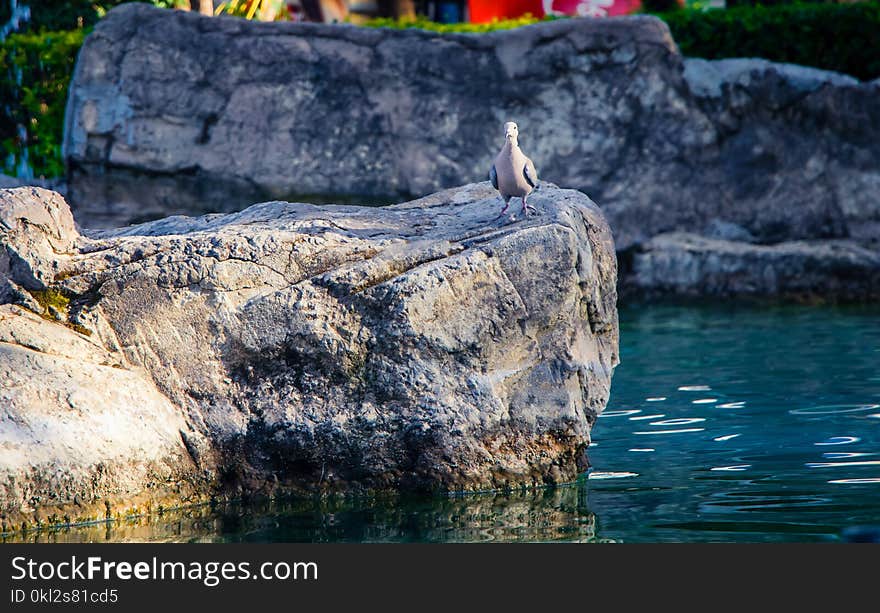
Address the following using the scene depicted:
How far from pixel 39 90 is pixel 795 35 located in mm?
7332

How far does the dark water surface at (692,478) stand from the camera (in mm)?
4738

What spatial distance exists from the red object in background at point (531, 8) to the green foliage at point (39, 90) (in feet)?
35.8

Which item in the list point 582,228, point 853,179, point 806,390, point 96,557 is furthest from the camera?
point 853,179

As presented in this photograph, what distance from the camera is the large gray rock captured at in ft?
37.0

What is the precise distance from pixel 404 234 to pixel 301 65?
6.08 m

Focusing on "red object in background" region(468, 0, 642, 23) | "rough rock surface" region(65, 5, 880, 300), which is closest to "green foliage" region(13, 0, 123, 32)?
"rough rock surface" region(65, 5, 880, 300)

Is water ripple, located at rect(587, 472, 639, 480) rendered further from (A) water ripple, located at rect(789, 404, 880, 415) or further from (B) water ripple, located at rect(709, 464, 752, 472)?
(A) water ripple, located at rect(789, 404, 880, 415)

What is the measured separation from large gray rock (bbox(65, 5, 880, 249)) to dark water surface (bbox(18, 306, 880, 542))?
3.08 meters

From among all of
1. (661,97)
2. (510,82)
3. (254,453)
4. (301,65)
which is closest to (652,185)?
(661,97)

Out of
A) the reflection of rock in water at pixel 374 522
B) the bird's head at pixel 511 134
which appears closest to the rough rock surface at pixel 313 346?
the reflection of rock in water at pixel 374 522

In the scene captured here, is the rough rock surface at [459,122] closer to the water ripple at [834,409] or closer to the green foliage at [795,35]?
the green foliage at [795,35]

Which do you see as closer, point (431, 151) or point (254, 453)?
point (254, 453)

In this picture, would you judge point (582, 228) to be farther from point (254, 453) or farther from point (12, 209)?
point (12, 209)

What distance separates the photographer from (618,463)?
5922 millimetres
